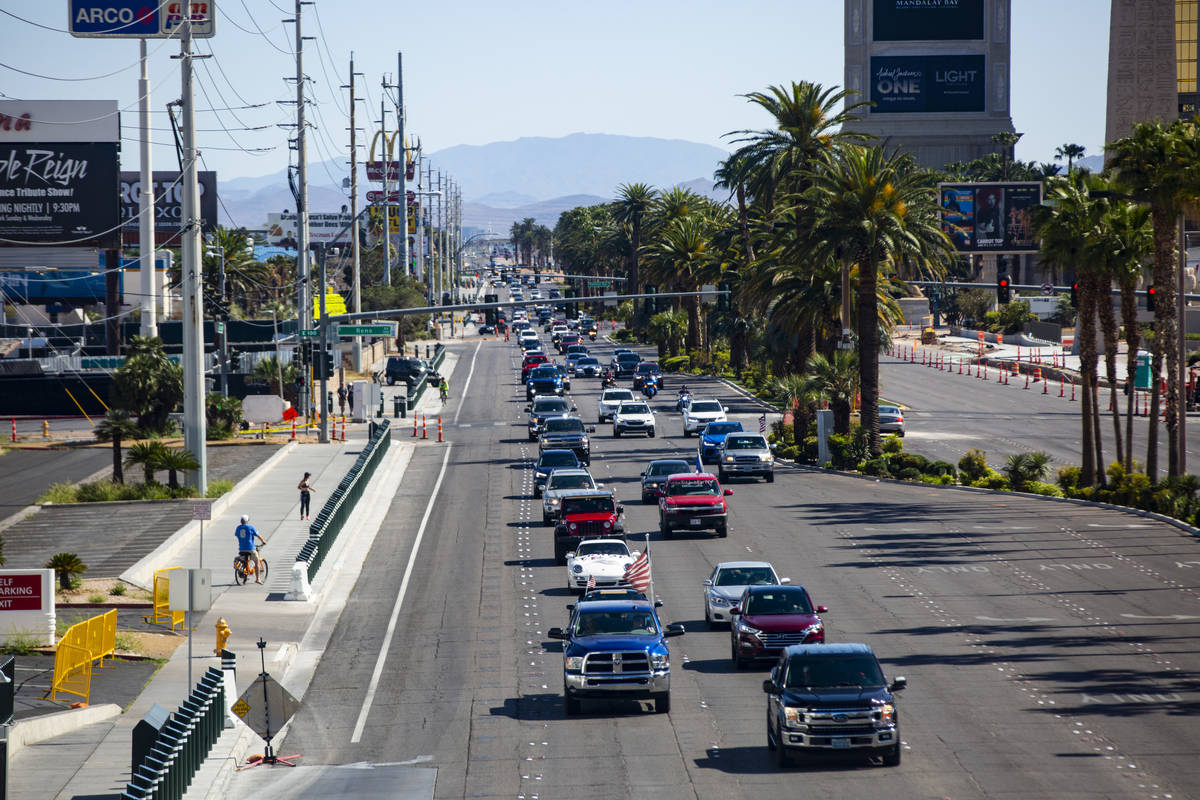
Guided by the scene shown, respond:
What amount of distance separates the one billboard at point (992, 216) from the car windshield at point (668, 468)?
91.5 meters

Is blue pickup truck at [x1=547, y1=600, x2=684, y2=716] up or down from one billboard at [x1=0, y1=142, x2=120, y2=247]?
down

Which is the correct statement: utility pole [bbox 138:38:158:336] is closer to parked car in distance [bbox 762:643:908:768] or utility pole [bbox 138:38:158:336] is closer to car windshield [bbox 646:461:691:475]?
car windshield [bbox 646:461:691:475]

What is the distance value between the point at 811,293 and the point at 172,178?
100865mm

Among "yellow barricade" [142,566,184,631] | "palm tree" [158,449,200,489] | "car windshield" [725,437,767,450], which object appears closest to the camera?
"yellow barricade" [142,566,184,631]

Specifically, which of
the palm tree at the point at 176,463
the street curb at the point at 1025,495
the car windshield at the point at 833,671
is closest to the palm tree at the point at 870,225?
Answer: the street curb at the point at 1025,495

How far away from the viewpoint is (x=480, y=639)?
1153 inches

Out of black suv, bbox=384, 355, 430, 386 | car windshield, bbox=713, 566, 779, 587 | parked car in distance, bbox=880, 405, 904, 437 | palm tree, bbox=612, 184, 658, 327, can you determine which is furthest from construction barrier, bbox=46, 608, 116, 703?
palm tree, bbox=612, 184, 658, 327

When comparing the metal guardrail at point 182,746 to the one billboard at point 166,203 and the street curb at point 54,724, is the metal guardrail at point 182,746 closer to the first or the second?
the street curb at point 54,724

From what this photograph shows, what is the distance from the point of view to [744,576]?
29.1 metres

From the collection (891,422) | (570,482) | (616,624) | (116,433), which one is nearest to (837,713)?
(616,624)

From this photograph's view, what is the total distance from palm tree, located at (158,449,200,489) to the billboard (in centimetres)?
14822

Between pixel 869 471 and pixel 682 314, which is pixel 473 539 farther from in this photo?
pixel 682 314

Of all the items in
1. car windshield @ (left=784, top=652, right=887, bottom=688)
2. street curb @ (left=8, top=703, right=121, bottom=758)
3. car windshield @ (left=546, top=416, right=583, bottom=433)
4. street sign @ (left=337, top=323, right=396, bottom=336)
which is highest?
street sign @ (left=337, top=323, right=396, bottom=336)

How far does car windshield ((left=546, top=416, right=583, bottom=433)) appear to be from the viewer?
5972cm
